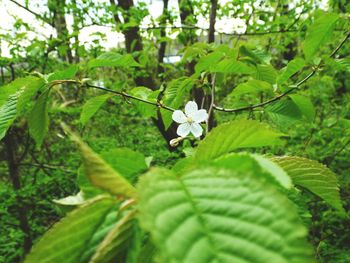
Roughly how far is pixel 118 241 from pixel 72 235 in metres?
0.05

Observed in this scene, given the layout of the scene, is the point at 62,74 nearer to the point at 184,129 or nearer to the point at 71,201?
the point at 184,129

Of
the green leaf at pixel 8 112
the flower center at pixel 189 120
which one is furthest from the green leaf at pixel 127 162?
the flower center at pixel 189 120

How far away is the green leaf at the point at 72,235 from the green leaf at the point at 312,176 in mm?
304

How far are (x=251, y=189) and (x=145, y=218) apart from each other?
114 mm

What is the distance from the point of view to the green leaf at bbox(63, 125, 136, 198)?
0.40 metres

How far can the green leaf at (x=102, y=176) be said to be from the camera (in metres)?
0.40

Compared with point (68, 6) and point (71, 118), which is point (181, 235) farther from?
point (71, 118)

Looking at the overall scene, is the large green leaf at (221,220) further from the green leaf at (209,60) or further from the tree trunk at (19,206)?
the tree trunk at (19,206)

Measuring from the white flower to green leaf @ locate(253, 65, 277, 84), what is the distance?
34cm

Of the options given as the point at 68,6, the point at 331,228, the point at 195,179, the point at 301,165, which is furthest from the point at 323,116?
the point at 195,179

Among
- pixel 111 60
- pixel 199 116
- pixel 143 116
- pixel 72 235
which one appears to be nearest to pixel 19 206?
pixel 143 116

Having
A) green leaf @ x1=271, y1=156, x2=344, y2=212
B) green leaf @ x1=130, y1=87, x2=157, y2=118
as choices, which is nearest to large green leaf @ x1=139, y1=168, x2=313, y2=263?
green leaf @ x1=271, y1=156, x2=344, y2=212

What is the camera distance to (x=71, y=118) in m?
4.67

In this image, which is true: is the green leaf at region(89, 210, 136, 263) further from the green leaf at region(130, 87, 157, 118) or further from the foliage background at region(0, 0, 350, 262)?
the foliage background at region(0, 0, 350, 262)
